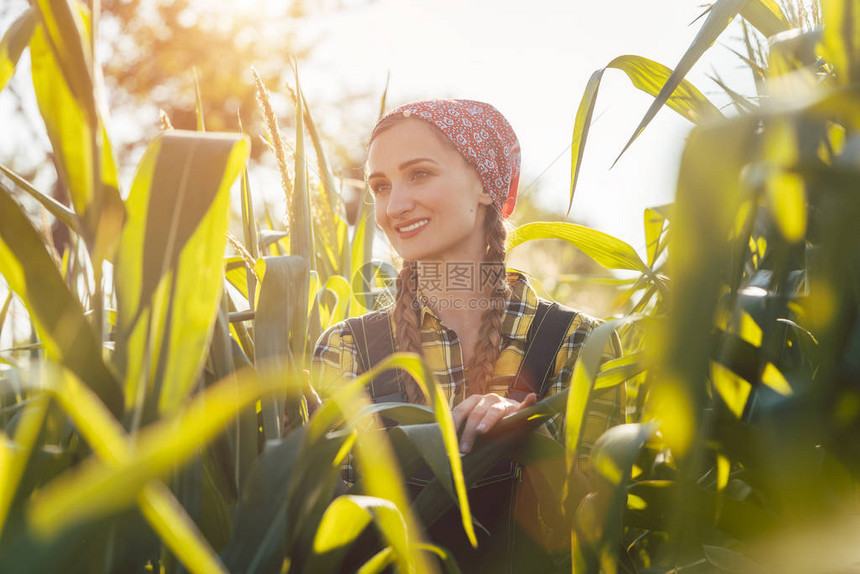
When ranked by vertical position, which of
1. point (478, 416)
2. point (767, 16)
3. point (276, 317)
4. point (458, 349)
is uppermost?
point (767, 16)

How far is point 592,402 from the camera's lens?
2.44 ft

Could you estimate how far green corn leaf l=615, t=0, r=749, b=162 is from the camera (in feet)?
1.60

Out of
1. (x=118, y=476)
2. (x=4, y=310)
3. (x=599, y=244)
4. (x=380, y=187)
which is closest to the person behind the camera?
(x=118, y=476)

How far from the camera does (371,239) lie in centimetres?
151

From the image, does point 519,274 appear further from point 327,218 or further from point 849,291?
point 849,291

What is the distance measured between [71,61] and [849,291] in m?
0.43

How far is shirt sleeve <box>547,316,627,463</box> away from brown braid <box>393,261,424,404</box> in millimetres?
231

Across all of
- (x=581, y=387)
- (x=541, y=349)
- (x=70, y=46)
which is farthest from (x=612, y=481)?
(x=541, y=349)

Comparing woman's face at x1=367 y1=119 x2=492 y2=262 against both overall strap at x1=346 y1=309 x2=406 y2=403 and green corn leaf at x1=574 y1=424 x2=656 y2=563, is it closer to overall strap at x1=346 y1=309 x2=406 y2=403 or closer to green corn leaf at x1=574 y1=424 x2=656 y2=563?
overall strap at x1=346 y1=309 x2=406 y2=403

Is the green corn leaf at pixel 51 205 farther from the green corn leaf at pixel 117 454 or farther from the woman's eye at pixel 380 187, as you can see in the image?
the woman's eye at pixel 380 187

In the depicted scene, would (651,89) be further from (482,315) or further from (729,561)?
(482,315)

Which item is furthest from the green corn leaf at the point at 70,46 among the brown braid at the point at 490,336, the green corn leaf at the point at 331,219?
the green corn leaf at the point at 331,219

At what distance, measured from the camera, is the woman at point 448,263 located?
110cm

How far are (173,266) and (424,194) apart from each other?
0.83 m
